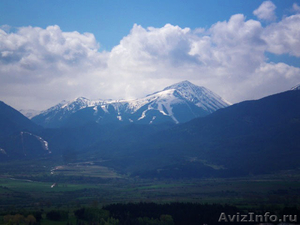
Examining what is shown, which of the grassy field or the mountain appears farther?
the mountain

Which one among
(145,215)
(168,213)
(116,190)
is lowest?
(116,190)

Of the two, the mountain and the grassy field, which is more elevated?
the mountain

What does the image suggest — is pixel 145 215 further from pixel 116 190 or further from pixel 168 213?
pixel 116 190

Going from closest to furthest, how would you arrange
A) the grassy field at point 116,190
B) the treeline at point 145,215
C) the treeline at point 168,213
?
→ the treeline at point 145,215
the treeline at point 168,213
the grassy field at point 116,190

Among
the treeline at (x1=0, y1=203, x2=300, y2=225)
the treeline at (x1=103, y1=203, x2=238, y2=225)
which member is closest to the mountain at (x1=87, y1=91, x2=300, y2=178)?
the treeline at (x1=103, y1=203, x2=238, y2=225)

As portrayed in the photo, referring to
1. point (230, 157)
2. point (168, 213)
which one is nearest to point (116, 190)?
point (168, 213)

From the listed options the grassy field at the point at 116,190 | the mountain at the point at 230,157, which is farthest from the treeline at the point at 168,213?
the mountain at the point at 230,157

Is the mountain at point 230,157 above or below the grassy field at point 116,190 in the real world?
above

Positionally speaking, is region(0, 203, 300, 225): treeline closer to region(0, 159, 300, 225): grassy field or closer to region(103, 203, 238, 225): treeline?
region(103, 203, 238, 225): treeline

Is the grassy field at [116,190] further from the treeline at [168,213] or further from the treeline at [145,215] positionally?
the treeline at [168,213]

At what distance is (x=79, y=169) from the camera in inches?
6845

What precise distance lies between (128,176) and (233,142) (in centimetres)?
6084

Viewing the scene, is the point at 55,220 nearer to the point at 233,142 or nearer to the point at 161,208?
the point at 161,208

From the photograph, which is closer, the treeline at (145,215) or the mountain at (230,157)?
the treeline at (145,215)
